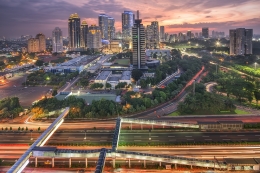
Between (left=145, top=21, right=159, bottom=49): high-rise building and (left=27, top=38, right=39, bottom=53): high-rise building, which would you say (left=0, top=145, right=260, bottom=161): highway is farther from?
(left=27, top=38, right=39, bottom=53): high-rise building

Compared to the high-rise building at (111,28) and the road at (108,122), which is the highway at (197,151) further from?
the high-rise building at (111,28)

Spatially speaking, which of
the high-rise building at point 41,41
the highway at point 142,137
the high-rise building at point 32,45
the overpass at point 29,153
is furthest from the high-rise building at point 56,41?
the highway at point 142,137

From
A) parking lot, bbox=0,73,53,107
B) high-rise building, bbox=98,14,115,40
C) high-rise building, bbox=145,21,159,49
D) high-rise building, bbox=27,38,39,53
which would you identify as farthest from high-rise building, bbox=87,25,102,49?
parking lot, bbox=0,73,53,107

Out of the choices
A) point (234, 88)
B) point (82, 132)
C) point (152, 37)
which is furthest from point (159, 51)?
point (82, 132)

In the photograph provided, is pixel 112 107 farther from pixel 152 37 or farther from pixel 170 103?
pixel 152 37

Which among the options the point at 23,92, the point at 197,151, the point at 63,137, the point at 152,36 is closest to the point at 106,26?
the point at 152,36
